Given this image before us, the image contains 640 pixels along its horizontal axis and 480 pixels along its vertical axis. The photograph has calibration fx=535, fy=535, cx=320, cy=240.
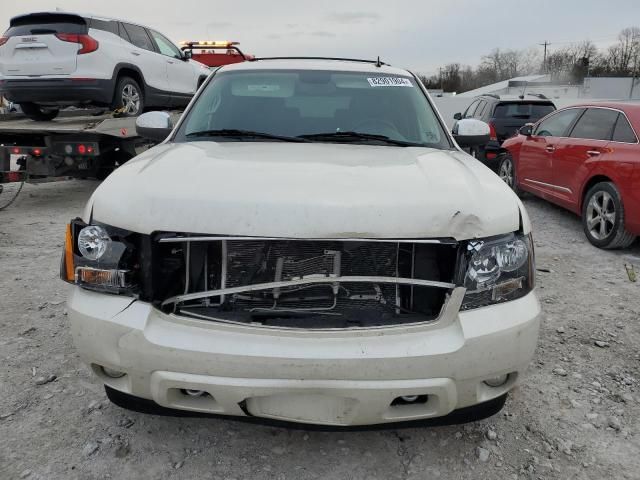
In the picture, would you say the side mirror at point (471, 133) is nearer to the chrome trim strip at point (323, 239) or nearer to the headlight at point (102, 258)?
the chrome trim strip at point (323, 239)

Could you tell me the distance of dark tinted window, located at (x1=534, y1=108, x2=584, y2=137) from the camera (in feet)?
21.8

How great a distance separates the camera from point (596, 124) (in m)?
6.02

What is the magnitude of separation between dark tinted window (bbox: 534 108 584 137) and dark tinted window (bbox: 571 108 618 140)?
0.72 ft

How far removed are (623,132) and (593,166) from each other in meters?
0.45

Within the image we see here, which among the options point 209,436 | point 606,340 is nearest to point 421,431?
point 209,436

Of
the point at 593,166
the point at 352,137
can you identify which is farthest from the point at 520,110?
the point at 352,137

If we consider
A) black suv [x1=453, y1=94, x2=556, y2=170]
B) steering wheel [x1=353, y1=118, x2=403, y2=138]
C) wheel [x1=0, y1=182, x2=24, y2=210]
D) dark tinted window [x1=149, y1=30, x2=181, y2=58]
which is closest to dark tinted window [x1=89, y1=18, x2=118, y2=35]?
dark tinted window [x1=149, y1=30, x2=181, y2=58]

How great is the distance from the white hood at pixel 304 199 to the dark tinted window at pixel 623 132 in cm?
363

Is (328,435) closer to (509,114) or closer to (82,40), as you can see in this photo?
(82,40)

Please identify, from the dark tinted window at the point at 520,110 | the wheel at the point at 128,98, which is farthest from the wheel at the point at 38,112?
the dark tinted window at the point at 520,110

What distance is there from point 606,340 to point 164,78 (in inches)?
310

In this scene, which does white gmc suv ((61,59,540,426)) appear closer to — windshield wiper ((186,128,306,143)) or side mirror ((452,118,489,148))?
windshield wiper ((186,128,306,143))

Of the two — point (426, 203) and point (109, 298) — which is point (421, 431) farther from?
point (109, 298)

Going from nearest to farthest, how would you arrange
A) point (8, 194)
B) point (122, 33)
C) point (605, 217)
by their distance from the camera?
point (605, 217), point (122, 33), point (8, 194)
